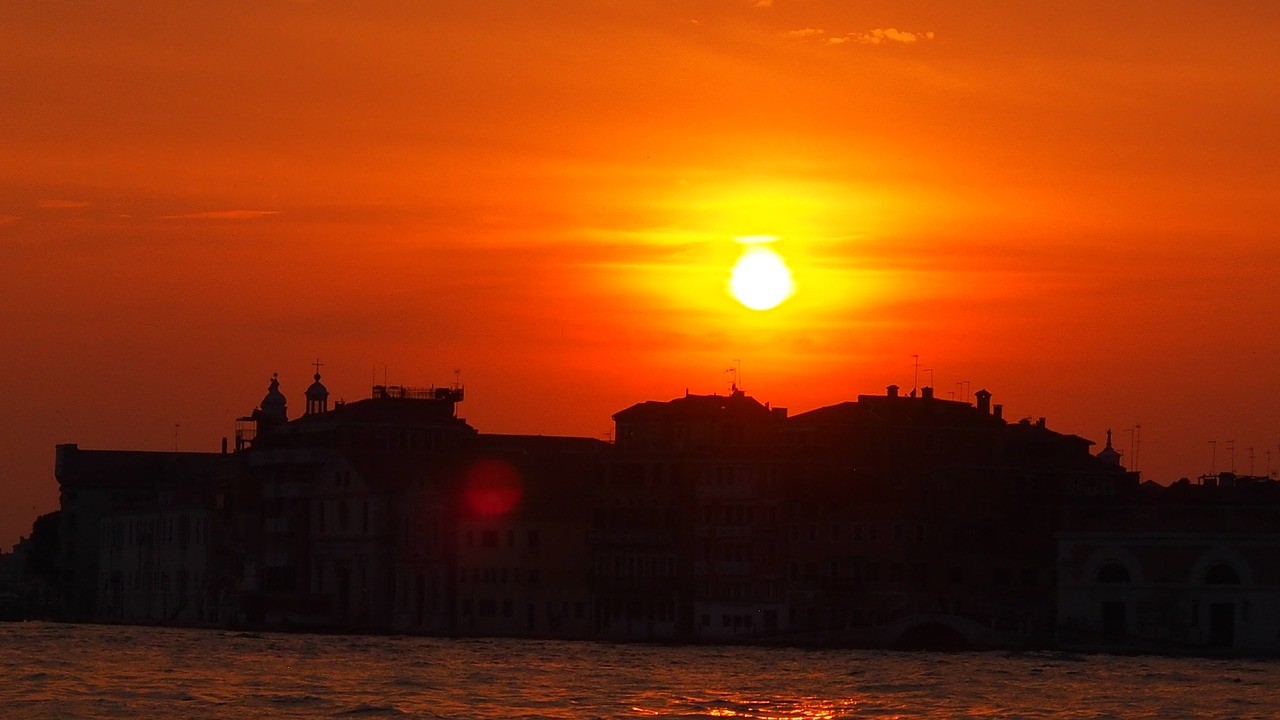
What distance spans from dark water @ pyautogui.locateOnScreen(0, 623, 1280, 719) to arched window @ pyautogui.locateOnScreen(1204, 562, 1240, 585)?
571 centimetres

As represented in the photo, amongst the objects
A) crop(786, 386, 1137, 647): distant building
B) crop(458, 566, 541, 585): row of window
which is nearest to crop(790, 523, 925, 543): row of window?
crop(786, 386, 1137, 647): distant building

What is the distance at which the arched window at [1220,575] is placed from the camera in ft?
341

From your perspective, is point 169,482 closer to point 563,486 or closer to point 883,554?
point 563,486

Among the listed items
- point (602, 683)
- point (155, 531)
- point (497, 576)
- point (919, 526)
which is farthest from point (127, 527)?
point (602, 683)

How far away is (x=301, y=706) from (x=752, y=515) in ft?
158

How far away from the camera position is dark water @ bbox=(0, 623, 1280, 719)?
72.2 m

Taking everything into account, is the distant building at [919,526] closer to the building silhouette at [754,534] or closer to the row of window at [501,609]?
the building silhouette at [754,534]

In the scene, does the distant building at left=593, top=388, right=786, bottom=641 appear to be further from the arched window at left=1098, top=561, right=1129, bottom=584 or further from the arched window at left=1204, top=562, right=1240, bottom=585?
the arched window at left=1204, top=562, right=1240, bottom=585

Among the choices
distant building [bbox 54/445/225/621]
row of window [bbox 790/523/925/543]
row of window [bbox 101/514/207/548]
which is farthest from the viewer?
distant building [bbox 54/445/225/621]

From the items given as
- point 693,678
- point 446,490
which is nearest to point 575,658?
point 693,678

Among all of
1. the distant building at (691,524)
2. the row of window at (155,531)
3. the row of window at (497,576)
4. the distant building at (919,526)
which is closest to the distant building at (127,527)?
the row of window at (155,531)

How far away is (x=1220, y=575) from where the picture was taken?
10394cm

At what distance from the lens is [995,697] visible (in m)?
77.4

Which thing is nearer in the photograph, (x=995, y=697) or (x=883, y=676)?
(x=995, y=697)
